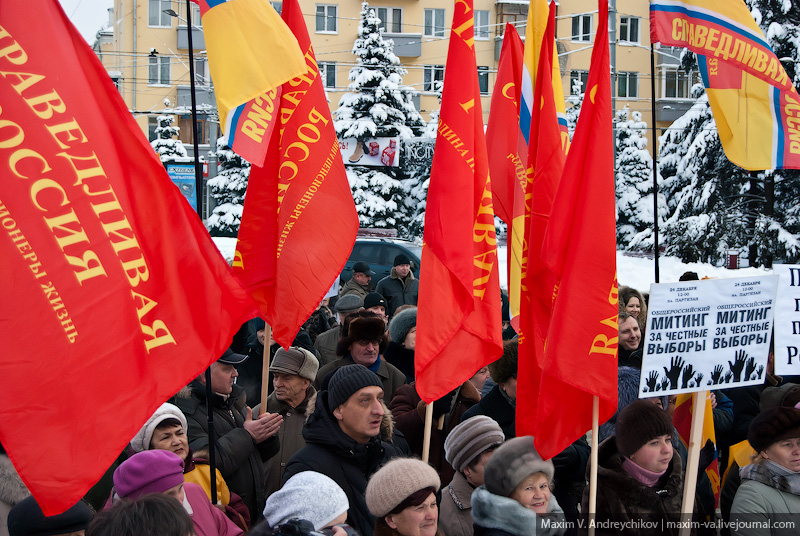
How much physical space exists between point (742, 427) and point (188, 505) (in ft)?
13.4

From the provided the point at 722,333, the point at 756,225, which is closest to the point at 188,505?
the point at 722,333

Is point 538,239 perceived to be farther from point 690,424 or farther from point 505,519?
point 505,519

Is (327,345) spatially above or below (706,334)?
below

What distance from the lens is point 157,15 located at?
148ft

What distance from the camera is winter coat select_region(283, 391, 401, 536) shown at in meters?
4.54

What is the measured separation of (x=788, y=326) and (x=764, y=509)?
1.41 m

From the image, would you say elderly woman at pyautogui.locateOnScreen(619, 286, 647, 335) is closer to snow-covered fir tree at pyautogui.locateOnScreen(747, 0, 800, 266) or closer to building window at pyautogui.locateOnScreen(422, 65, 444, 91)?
snow-covered fir tree at pyautogui.locateOnScreen(747, 0, 800, 266)

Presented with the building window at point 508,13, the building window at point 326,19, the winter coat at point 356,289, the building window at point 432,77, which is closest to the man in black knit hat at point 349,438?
the winter coat at point 356,289

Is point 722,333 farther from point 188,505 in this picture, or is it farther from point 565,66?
point 565,66

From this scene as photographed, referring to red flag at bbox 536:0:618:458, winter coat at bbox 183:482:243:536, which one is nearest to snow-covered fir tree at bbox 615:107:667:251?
red flag at bbox 536:0:618:458

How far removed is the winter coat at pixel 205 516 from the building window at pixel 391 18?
44.3 m

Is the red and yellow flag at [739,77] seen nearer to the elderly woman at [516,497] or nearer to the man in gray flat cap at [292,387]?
the elderly woman at [516,497]

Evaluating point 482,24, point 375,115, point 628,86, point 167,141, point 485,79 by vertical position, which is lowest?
point 167,141

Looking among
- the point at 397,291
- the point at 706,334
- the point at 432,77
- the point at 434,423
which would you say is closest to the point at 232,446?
the point at 434,423
